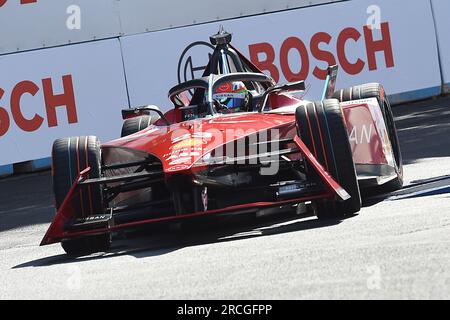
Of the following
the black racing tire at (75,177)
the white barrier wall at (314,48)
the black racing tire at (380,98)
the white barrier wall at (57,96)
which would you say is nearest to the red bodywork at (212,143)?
the black racing tire at (75,177)

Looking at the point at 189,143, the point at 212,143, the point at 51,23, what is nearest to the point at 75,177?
the point at 189,143

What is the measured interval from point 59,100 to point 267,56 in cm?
289

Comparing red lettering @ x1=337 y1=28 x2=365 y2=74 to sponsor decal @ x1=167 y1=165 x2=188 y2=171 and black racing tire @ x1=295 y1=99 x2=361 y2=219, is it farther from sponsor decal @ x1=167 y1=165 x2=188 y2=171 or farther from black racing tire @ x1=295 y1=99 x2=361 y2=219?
sponsor decal @ x1=167 y1=165 x2=188 y2=171

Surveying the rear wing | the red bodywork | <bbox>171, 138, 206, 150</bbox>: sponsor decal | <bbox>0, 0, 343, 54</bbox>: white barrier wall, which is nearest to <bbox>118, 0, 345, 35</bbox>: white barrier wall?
<bbox>0, 0, 343, 54</bbox>: white barrier wall

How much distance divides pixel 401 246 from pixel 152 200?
2.40 m

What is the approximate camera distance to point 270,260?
5.59 meters

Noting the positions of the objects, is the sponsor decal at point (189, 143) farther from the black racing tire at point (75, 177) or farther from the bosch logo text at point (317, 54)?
the bosch logo text at point (317, 54)

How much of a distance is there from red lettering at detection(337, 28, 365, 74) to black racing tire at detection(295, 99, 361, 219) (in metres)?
7.73

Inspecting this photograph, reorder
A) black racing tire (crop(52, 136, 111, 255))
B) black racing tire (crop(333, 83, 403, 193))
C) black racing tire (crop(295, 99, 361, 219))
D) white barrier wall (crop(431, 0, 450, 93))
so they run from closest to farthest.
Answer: black racing tire (crop(295, 99, 361, 219)) < black racing tire (crop(52, 136, 111, 255)) < black racing tire (crop(333, 83, 403, 193)) < white barrier wall (crop(431, 0, 450, 93))

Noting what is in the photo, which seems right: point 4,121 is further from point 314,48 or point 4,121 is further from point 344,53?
point 344,53

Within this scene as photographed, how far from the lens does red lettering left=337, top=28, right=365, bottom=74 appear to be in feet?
48.8

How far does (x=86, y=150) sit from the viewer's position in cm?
739

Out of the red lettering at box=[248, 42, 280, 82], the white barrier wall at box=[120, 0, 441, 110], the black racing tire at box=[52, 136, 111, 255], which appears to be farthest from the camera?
the red lettering at box=[248, 42, 280, 82]
